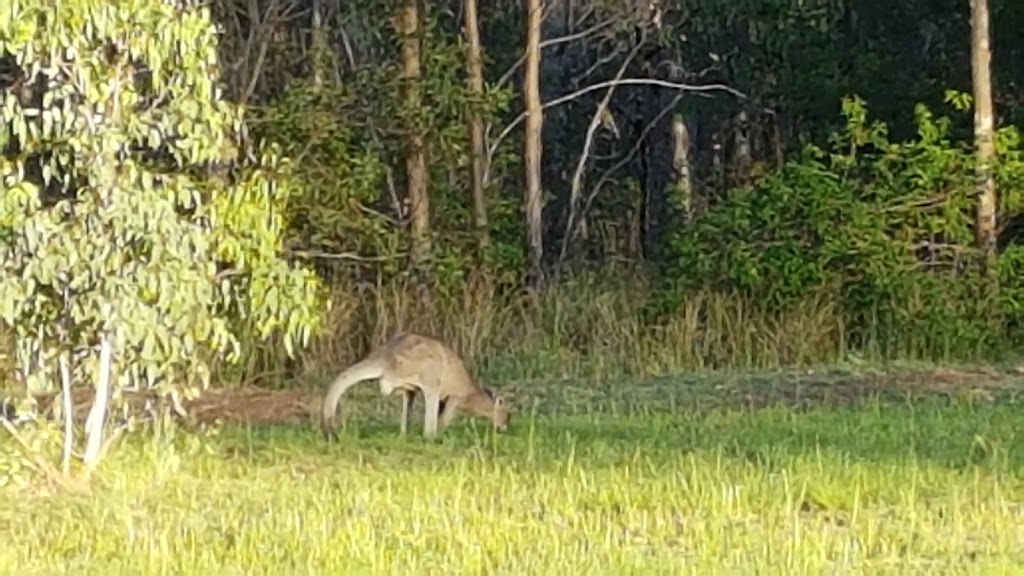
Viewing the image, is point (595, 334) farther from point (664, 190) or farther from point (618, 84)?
point (664, 190)

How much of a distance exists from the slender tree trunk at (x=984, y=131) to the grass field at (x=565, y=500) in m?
4.99

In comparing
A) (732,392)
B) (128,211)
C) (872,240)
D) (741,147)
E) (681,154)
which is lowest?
(732,392)

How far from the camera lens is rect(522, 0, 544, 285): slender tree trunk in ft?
67.6

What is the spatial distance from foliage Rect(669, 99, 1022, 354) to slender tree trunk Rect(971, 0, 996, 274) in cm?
11

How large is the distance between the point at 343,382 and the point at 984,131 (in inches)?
324

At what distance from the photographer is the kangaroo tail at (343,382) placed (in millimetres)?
13023

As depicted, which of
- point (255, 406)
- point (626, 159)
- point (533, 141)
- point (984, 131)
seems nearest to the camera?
point (255, 406)

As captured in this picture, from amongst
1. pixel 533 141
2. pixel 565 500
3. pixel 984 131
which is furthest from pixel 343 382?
pixel 984 131

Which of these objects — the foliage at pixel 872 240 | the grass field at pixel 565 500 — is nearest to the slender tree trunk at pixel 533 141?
the foliage at pixel 872 240

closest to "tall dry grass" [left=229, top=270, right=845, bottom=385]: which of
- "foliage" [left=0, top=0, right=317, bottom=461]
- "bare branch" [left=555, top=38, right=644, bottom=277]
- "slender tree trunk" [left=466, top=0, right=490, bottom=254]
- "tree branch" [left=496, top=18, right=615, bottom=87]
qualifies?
"slender tree trunk" [left=466, top=0, right=490, bottom=254]

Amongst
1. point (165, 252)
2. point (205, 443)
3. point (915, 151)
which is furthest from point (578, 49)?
point (165, 252)

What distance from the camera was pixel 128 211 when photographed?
10.2 meters

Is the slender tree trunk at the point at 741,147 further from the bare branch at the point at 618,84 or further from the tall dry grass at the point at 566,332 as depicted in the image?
the tall dry grass at the point at 566,332

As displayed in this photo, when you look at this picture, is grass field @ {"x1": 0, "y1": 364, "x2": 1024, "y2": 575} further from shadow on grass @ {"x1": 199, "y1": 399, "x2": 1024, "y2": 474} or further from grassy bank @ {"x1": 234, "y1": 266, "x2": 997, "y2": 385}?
grassy bank @ {"x1": 234, "y1": 266, "x2": 997, "y2": 385}
